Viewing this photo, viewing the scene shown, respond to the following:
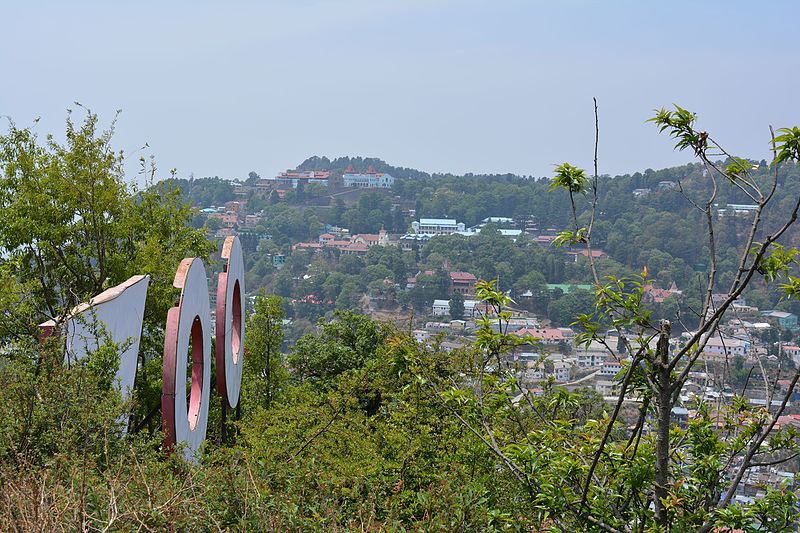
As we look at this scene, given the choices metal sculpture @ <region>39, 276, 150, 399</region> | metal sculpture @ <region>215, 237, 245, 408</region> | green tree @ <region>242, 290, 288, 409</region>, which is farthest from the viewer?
green tree @ <region>242, 290, 288, 409</region>

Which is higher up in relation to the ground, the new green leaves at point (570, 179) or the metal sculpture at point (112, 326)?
the new green leaves at point (570, 179)

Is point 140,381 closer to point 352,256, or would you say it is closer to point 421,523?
point 421,523

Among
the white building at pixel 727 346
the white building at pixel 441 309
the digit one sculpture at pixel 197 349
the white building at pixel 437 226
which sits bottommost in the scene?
the white building at pixel 441 309

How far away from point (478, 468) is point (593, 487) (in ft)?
10.0

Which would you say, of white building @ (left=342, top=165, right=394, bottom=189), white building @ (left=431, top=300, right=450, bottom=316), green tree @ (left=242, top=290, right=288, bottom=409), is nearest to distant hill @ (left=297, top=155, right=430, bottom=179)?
white building @ (left=342, top=165, right=394, bottom=189)

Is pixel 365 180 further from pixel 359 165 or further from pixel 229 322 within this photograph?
pixel 229 322

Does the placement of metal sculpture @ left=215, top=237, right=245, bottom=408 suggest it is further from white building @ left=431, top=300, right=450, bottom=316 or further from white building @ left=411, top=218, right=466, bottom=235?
white building @ left=411, top=218, right=466, bottom=235

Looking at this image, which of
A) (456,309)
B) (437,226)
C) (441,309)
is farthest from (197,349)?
(437,226)

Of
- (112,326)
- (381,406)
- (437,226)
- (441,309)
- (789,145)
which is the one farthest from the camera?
(437,226)

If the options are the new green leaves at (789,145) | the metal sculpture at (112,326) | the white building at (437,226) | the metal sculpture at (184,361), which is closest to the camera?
the new green leaves at (789,145)

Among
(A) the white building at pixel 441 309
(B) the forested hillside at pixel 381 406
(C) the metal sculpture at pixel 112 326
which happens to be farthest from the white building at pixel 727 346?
(A) the white building at pixel 441 309

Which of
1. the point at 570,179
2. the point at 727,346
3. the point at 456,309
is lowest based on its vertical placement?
the point at 456,309

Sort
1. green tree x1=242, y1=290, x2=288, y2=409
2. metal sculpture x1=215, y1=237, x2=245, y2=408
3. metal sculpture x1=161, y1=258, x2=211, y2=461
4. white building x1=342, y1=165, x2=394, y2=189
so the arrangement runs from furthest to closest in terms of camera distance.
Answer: white building x1=342, y1=165, x2=394, y2=189, green tree x1=242, y1=290, x2=288, y2=409, metal sculpture x1=215, y1=237, x2=245, y2=408, metal sculpture x1=161, y1=258, x2=211, y2=461

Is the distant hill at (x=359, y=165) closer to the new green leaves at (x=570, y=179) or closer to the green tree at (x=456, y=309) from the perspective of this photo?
the green tree at (x=456, y=309)
